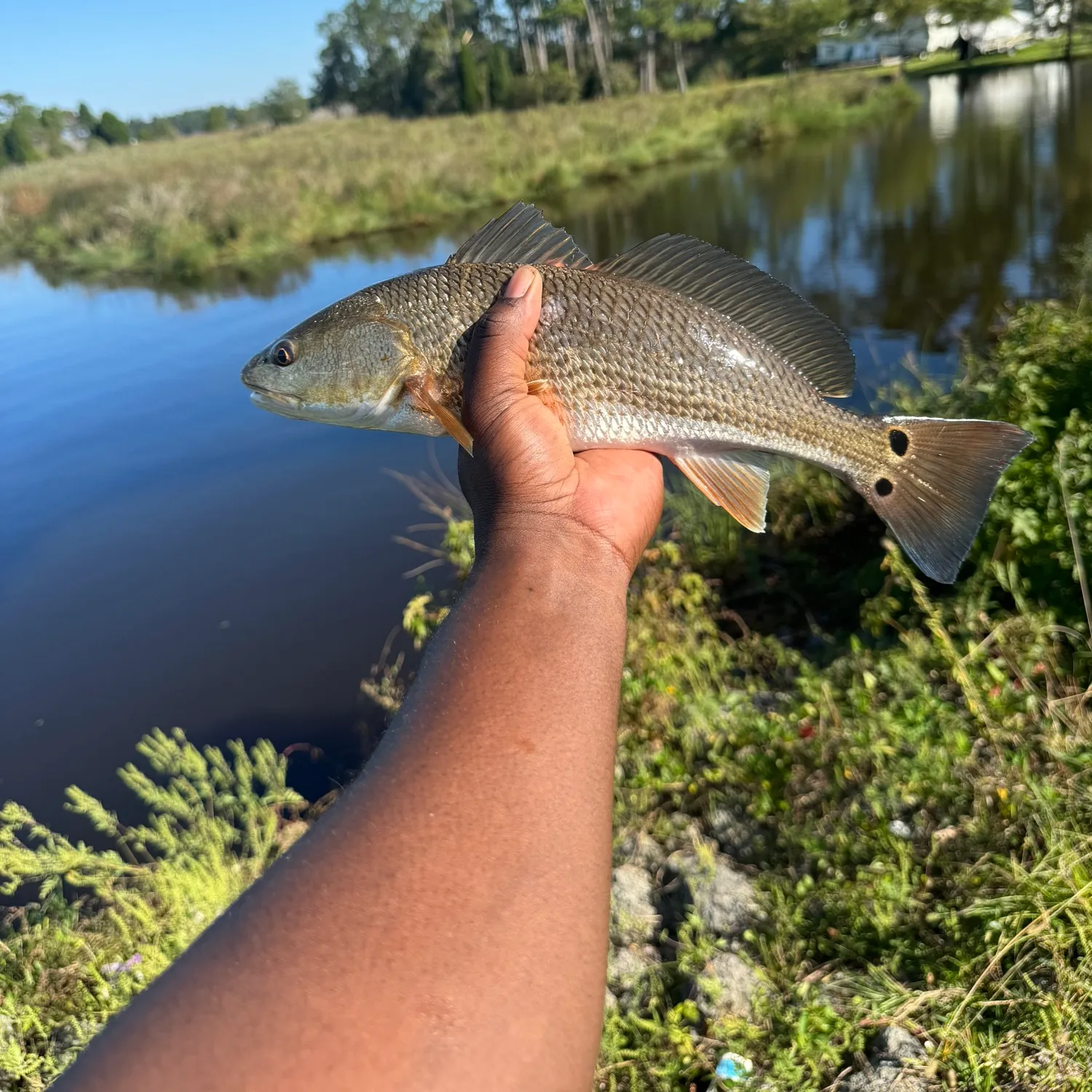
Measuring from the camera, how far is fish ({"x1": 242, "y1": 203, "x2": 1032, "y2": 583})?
9.06 feet

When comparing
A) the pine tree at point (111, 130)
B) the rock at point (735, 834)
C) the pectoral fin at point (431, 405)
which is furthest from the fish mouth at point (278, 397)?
the pine tree at point (111, 130)

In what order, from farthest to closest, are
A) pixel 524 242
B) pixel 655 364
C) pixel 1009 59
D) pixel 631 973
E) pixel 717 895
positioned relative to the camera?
pixel 1009 59 → pixel 717 895 → pixel 631 973 → pixel 524 242 → pixel 655 364

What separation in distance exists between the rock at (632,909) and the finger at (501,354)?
2.27 meters

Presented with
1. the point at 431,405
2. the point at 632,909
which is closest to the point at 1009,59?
the point at 431,405

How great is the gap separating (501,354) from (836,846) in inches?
97.9

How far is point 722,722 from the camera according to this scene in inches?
169

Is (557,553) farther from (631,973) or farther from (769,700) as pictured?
(769,700)

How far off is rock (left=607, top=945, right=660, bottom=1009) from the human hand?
6.19 feet

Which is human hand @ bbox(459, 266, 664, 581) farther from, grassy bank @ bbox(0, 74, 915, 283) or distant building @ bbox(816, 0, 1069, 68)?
distant building @ bbox(816, 0, 1069, 68)

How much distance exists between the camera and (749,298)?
9.43 ft

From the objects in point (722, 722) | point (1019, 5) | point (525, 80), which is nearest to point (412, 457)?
point (722, 722)

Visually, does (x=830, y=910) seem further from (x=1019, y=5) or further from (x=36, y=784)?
(x=1019, y=5)

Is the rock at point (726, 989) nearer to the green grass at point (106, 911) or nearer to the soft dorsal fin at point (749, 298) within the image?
the green grass at point (106, 911)

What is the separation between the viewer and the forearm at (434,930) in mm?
1079
